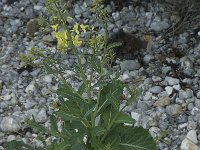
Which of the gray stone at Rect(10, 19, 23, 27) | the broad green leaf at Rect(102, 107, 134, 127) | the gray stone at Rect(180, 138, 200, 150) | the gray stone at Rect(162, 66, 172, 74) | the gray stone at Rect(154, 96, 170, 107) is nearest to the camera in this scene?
the broad green leaf at Rect(102, 107, 134, 127)

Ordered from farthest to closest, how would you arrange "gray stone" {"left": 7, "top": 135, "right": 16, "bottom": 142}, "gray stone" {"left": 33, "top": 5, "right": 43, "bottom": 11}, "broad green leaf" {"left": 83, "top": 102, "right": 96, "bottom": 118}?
"gray stone" {"left": 33, "top": 5, "right": 43, "bottom": 11}, "gray stone" {"left": 7, "top": 135, "right": 16, "bottom": 142}, "broad green leaf" {"left": 83, "top": 102, "right": 96, "bottom": 118}

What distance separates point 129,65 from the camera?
11.9 feet

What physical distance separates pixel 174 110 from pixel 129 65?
21.3 inches

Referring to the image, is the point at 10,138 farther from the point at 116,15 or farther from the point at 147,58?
the point at 116,15

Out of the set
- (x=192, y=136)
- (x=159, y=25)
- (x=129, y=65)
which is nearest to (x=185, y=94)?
(x=192, y=136)

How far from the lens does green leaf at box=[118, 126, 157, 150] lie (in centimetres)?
260

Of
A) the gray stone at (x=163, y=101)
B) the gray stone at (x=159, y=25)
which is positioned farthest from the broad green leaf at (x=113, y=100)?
the gray stone at (x=159, y=25)

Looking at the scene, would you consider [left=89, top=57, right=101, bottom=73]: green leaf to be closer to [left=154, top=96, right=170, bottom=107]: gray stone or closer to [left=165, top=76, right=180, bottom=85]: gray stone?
[left=154, top=96, right=170, bottom=107]: gray stone

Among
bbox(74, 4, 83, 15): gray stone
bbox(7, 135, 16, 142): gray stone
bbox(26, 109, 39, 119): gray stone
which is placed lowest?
bbox(7, 135, 16, 142): gray stone

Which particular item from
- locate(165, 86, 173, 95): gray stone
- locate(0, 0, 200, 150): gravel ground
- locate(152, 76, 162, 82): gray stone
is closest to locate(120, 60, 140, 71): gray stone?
locate(0, 0, 200, 150): gravel ground

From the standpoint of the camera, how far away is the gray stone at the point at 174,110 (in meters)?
3.26

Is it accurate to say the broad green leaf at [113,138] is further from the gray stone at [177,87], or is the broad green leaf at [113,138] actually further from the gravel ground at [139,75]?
the gray stone at [177,87]

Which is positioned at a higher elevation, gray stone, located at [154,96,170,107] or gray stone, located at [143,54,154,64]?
gray stone, located at [143,54,154,64]

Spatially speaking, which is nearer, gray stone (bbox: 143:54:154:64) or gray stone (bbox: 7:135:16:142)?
gray stone (bbox: 7:135:16:142)
